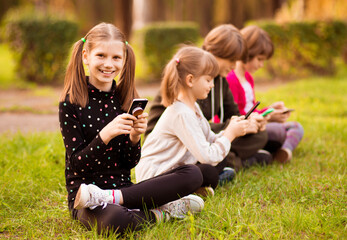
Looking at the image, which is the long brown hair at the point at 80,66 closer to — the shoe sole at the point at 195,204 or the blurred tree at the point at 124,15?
the shoe sole at the point at 195,204

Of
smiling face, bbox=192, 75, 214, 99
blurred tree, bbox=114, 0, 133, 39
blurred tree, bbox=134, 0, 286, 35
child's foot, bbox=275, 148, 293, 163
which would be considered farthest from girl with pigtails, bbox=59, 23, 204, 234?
blurred tree, bbox=114, 0, 133, 39

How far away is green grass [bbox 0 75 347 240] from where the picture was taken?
2326mm

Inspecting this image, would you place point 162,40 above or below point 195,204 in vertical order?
above

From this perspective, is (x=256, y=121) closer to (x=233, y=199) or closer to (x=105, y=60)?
(x=233, y=199)

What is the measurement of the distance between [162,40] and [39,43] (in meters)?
2.56

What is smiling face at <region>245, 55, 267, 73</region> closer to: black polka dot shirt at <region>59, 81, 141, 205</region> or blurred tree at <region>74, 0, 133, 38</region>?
black polka dot shirt at <region>59, 81, 141, 205</region>

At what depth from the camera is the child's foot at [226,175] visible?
312 cm

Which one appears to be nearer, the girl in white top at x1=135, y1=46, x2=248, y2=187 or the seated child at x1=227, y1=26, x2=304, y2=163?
the girl in white top at x1=135, y1=46, x2=248, y2=187

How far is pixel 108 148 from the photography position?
2.47 meters

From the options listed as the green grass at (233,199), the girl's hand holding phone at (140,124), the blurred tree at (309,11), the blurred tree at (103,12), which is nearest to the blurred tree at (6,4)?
the blurred tree at (103,12)

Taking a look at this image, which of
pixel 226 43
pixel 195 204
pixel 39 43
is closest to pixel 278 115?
pixel 226 43

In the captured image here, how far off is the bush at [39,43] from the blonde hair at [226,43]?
18.7 ft

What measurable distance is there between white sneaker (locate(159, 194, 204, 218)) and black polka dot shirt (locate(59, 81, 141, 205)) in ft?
0.92

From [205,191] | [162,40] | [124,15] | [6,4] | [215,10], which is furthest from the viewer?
[6,4]
